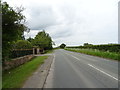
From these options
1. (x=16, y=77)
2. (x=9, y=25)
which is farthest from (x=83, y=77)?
(x=9, y=25)

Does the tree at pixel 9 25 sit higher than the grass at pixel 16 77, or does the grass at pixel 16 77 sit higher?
the tree at pixel 9 25

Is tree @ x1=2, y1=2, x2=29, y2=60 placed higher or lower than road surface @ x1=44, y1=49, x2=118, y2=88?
higher

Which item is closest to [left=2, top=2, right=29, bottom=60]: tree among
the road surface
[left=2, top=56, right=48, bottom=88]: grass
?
[left=2, top=56, right=48, bottom=88]: grass

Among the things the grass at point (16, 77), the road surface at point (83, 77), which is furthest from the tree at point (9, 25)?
the road surface at point (83, 77)

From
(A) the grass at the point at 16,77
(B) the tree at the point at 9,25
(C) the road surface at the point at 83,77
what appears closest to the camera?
(C) the road surface at the point at 83,77

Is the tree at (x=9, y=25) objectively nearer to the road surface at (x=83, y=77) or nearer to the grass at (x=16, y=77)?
the grass at (x=16, y=77)

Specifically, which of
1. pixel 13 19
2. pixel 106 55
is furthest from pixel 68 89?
pixel 106 55

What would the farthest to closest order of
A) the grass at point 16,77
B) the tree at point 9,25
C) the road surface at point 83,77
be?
the tree at point 9,25 → the grass at point 16,77 → the road surface at point 83,77

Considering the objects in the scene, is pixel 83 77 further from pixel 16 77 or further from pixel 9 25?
pixel 9 25

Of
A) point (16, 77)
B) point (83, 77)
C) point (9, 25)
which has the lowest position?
point (16, 77)

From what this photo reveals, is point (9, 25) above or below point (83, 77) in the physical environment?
above

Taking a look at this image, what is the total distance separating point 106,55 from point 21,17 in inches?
772

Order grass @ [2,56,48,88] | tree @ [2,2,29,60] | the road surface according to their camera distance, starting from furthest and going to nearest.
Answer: tree @ [2,2,29,60] < grass @ [2,56,48,88] < the road surface

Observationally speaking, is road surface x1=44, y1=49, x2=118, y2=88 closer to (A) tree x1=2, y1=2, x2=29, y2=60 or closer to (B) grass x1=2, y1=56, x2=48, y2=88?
(B) grass x1=2, y1=56, x2=48, y2=88
